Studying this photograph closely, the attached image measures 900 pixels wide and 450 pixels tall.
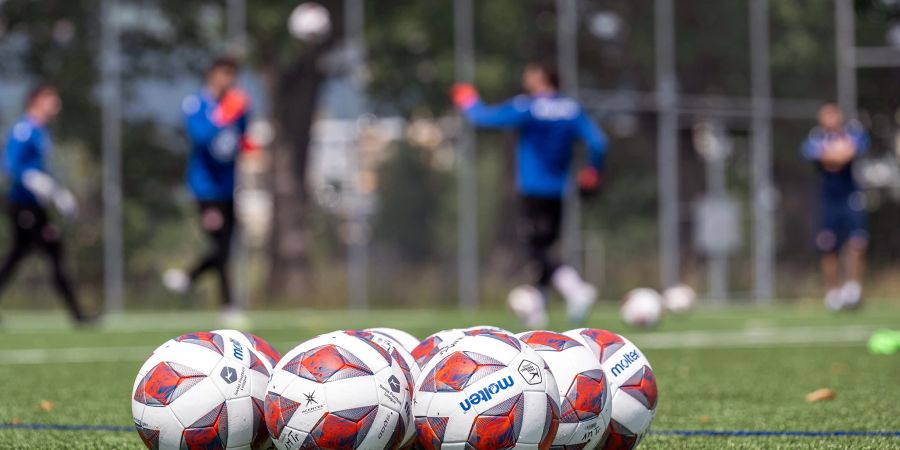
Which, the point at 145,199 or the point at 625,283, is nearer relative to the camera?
the point at 145,199

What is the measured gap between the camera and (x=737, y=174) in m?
21.7

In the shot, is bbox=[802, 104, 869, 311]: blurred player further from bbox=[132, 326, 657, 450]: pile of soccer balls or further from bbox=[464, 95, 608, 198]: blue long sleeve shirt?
bbox=[132, 326, 657, 450]: pile of soccer balls

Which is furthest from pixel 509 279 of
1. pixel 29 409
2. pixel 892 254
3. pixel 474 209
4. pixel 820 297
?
pixel 29 409

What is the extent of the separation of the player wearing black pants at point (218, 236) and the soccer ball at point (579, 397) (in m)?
8.14

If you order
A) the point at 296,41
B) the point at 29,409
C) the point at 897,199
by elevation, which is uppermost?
the point at 296,41

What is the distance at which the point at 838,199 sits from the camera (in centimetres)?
1594

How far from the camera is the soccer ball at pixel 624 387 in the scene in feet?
13.1

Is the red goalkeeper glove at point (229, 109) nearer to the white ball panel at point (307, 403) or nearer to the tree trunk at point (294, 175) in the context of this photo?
the tree trunk at point (294, 175)

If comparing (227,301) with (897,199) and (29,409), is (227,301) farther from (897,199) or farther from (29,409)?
(897,199)

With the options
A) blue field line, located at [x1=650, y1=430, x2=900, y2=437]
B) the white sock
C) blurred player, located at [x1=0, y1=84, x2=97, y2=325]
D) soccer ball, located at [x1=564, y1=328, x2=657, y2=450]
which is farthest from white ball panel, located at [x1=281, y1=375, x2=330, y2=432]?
blurred player, located at [x1=0, y1=84, x2=97, y2=325]

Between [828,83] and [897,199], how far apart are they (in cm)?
245

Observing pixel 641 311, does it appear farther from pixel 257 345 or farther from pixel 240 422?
pixel 240 422

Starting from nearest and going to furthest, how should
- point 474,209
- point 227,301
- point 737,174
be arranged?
1. point 227,301
2. point 474,209
3. point 737,174

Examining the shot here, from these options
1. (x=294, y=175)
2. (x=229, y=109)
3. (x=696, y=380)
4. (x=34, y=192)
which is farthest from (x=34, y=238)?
(x=696, y=380)
